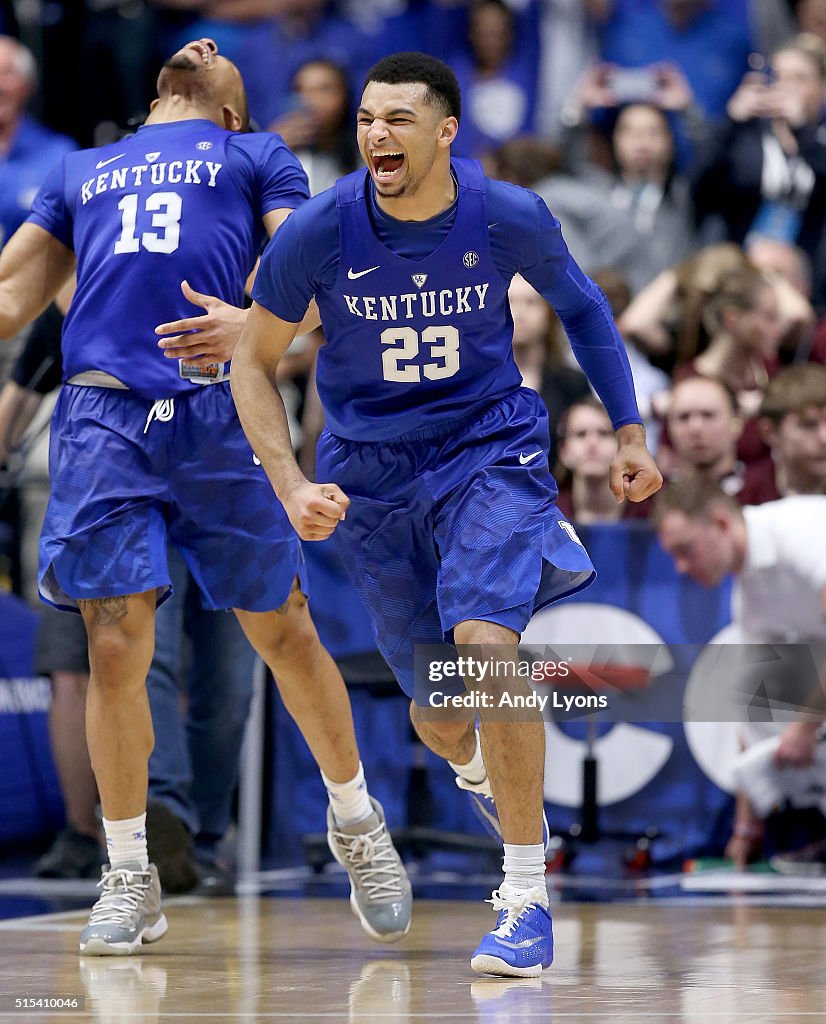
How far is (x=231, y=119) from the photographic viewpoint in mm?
4988

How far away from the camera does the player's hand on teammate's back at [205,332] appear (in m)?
4.31

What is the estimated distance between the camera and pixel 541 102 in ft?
33.3

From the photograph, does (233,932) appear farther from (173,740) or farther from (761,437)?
(761,437)

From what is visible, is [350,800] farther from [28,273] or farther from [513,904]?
[28,273]

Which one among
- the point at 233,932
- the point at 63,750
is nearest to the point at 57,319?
the point at 63,750

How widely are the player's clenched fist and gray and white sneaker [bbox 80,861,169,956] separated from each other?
1.19 meters

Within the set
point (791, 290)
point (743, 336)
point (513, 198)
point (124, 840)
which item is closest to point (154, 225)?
point (513, 198)

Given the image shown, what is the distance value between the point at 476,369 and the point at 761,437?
3134mm

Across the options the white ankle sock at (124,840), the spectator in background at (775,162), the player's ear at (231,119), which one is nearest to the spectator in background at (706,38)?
the spectator in background at (775,162)

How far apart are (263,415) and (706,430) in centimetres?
331

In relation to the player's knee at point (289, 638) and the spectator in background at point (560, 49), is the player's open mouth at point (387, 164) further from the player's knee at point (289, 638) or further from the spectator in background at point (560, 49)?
the spectator in background at point (560, 49)

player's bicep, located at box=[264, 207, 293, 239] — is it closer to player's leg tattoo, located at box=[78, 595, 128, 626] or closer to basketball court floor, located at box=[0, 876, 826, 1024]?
player's leg tattoo, located at box=[78, 595, 128, 626]

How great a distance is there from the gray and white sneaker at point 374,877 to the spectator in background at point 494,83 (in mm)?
5945

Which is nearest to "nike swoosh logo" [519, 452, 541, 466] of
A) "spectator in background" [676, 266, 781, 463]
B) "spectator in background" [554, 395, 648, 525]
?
"spectator in background" [554, 395, 648, 525]
